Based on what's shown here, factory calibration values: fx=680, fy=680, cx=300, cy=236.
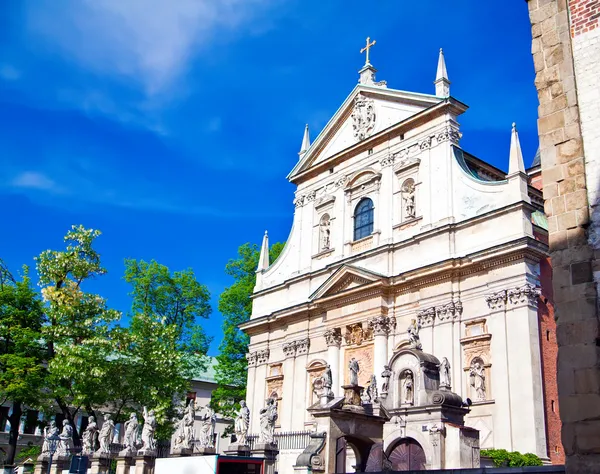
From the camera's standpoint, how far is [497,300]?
972 inches

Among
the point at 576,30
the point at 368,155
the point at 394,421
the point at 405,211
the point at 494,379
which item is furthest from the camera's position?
the point at 368,155

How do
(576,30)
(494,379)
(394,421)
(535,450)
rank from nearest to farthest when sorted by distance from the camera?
(576,30), (394,421), (535,450), (494,379)

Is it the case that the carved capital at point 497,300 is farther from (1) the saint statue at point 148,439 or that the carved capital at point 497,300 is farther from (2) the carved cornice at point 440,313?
(1) the saint statue at point 148,439

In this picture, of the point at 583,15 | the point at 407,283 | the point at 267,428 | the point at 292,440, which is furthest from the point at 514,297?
the point at 583,15

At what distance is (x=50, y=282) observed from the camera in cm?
3384

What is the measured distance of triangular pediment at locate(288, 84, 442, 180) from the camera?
31000 millimetres

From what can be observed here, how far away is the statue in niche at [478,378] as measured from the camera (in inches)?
951

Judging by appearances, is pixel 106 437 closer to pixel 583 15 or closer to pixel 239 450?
pixel 239 450

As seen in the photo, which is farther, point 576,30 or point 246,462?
point 246,462

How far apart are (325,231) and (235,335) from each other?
11814 millimetres

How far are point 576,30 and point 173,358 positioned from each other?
26.2m

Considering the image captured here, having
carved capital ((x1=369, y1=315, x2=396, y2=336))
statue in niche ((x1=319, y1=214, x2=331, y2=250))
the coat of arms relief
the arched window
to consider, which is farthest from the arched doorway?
the coat of arms relief

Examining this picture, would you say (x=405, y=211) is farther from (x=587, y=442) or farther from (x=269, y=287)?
(x=587, y=442)

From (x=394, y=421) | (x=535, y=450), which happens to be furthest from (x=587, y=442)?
(x=535, y=450)
